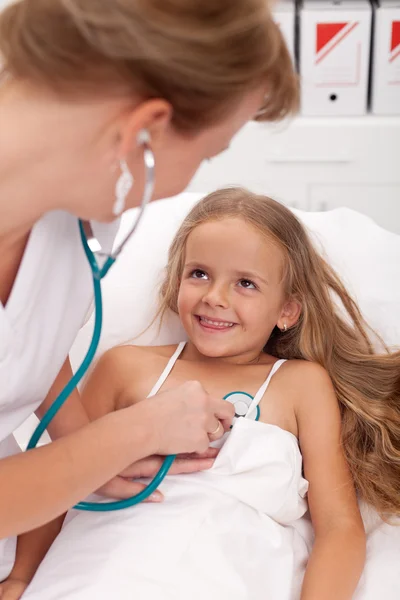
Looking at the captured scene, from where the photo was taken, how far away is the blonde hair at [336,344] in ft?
4.79

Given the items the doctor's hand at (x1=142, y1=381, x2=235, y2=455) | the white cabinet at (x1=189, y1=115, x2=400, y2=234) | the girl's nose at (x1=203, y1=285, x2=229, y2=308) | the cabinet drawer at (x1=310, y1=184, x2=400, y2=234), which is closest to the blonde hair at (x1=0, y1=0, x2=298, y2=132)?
the doctor's hand at (x1=142, y1=381, x2=235, y2=455)

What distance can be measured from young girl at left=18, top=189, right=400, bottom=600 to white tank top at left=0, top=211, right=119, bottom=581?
0.89 feet

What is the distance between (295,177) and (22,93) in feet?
5.90

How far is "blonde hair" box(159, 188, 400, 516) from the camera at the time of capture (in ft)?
4.79

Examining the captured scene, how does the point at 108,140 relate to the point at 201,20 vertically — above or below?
below

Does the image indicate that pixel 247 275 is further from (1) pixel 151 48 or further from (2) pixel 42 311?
(1) pixel 151 48

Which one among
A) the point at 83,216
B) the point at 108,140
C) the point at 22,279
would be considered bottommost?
the point at 22,279

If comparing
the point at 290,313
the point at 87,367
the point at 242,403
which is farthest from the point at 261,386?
the point at 87,367

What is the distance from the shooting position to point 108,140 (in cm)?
88

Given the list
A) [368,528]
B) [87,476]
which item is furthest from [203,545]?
[368,528]

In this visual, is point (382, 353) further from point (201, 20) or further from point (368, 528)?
point (201, 20)

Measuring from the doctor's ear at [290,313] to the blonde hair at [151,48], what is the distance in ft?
2.43

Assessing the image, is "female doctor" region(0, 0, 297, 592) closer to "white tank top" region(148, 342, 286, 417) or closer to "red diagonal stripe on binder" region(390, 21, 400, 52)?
"white tank top" region(148, 342, 286, 417)

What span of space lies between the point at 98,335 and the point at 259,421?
0.45 metres
